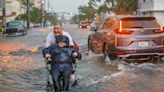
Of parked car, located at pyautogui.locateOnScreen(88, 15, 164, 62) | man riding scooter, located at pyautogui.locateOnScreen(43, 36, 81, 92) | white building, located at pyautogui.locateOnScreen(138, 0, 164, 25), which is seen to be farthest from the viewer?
white building, located at pyautogui.locateOnScreen(138, 0, 164, 25)

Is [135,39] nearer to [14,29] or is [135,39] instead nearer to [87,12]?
[14,29]

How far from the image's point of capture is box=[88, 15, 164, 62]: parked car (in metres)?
16.5

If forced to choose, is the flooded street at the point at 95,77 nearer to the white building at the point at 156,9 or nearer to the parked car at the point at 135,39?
the parked car at the point at 135,39

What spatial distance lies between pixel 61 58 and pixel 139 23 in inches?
292

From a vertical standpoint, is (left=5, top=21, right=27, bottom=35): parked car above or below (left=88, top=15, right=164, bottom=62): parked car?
below

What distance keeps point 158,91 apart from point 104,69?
16.5 ft

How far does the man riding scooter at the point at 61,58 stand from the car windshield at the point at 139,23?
702 centimetres

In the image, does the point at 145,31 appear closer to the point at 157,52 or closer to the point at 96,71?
the point at 157,52

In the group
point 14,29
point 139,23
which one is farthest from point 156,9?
point 139,23

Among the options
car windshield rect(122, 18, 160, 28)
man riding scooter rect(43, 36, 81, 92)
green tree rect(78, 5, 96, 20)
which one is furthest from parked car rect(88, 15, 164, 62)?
green tree rect(78, 5, 96, 20)

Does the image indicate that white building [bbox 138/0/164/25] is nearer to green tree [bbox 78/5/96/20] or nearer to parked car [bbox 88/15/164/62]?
parked car [bbox 88/15/164/62]

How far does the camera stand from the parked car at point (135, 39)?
1655 centimetres

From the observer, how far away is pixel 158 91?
10.9 m

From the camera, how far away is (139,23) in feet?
56.1
